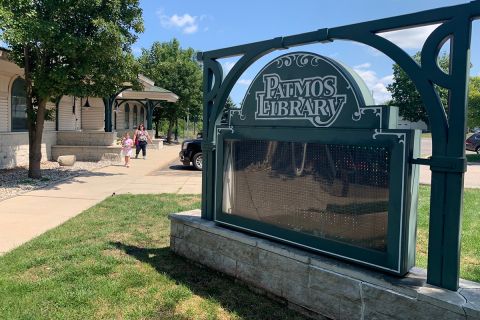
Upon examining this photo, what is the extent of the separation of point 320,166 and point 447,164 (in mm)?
1051

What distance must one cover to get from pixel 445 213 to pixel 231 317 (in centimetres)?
191

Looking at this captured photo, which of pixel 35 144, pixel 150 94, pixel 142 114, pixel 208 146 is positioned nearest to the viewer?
pixel 208 146

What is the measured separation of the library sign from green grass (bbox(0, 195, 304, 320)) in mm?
691

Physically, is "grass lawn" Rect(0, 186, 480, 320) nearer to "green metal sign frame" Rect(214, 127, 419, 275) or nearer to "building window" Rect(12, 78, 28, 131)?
"green metal sign frame" Rect(214, 127, 419, 275)

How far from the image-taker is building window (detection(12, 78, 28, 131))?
14641mm

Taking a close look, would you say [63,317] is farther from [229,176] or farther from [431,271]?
[431,271]

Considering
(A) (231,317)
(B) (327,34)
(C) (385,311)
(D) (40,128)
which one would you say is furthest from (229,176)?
(D) (40,128)

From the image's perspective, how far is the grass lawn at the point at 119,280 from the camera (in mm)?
3664

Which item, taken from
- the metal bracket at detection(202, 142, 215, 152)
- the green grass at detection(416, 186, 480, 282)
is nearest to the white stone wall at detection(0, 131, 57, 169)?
the metal bracket at detection(202, 142, 215, 152)

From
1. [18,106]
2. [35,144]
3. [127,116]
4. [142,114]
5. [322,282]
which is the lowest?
[322,282]

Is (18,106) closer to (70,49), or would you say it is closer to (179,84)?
(70,49)

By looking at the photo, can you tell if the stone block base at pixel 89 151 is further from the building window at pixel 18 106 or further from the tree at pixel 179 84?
the tree at pixel 179 84

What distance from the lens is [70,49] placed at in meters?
10.1

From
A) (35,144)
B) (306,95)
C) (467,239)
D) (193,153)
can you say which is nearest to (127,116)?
(193,153)
